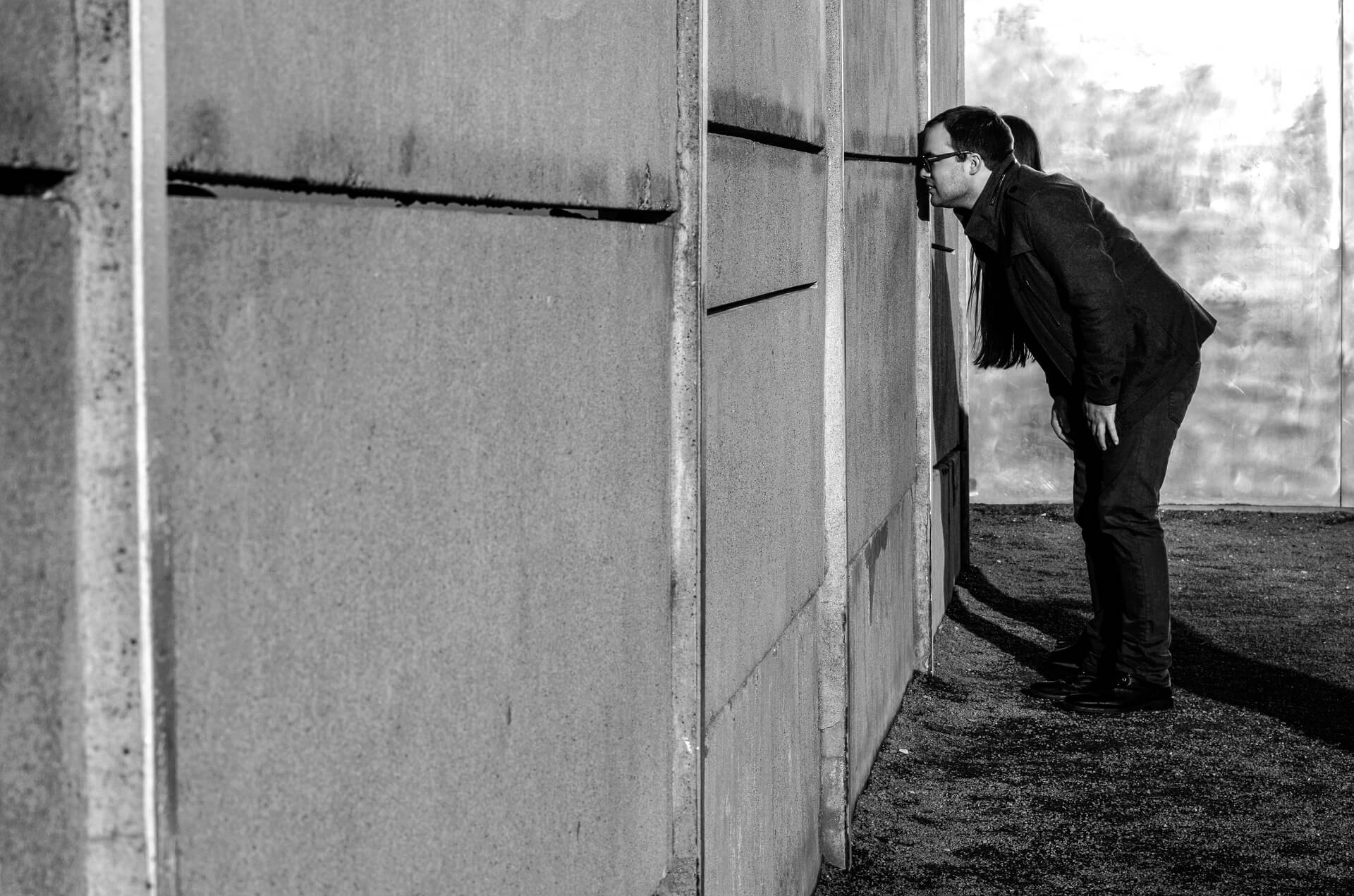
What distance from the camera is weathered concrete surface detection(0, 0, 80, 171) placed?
2.63ft

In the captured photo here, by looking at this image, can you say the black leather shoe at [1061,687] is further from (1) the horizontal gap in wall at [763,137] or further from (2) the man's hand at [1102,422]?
(1) the horizontal gap in wall at [763,137]

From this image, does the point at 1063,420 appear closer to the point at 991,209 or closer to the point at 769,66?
the point at 991,209

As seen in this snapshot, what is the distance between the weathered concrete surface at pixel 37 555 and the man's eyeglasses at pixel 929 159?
4487 millimetres

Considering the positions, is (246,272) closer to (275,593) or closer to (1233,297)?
(275,593)

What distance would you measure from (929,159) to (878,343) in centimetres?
107

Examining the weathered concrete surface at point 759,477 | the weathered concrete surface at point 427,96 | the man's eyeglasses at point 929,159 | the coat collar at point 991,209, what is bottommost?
the weathered concrete surface at point 759,477

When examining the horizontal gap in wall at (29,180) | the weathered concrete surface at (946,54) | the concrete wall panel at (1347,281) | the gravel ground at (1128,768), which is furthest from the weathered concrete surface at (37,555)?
the concrete wall panel at (1347,281)

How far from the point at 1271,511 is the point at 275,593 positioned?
907 cm

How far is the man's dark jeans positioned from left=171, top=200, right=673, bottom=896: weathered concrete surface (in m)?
3.41

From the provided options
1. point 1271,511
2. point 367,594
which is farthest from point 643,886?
point 1271,511

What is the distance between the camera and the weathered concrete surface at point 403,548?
98 centimetres

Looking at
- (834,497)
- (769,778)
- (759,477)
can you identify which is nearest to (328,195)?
(759,477)

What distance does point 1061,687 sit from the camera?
5.24 meters

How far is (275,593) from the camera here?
1043 mm
